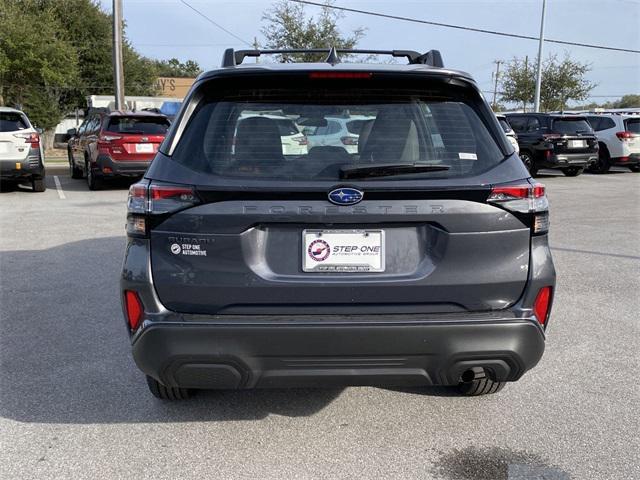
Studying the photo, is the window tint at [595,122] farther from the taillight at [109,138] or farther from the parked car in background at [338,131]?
the parked car in background at [338,131]

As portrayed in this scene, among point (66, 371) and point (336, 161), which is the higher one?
point (336, 161)

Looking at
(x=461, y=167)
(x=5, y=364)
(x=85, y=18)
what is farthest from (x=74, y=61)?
(x=461, y=167)

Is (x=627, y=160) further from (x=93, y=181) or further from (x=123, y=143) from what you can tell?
(x=93, y=181)

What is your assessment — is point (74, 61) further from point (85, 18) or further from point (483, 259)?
point (483, 259)

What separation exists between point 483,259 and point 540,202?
394 millimetres

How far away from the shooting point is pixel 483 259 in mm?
2768

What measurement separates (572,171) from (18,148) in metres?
15.3

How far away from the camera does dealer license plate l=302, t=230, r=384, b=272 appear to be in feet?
8.95

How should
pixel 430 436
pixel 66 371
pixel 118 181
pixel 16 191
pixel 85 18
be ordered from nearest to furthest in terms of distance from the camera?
pixel 430 436, pixel 66 371, pixel 16 191, pixel 118 181, pixel 85 18

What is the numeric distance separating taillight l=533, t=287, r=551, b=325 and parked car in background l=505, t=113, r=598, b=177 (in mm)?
15869

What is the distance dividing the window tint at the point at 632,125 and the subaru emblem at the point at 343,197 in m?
19.5

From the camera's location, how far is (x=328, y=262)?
2742 mm

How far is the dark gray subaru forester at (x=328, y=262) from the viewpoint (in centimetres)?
270

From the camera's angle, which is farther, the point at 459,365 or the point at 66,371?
the point at 66,371
